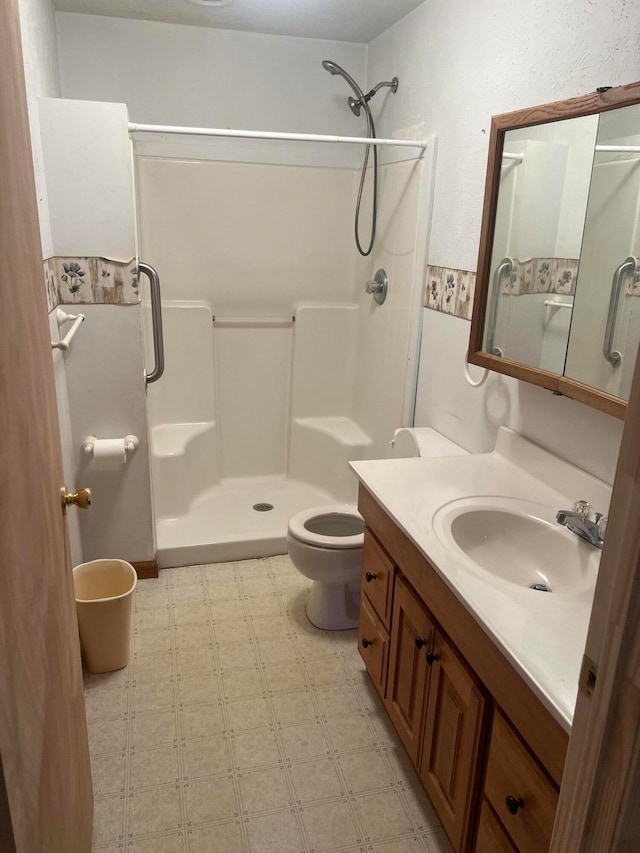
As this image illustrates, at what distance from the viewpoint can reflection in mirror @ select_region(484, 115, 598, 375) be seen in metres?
1.58

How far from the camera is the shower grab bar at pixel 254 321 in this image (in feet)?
10.9

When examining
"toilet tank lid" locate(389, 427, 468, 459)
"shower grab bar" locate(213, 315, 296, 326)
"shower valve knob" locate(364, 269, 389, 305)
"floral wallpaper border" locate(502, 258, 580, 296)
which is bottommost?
"toilet tank lid" locate(389, 427, 468, 459)

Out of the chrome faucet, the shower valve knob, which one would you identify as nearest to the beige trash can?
the chrome faucet

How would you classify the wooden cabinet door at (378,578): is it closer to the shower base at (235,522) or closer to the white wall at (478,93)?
the white wall at (478,93)

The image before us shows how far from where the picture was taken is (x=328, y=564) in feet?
7.39

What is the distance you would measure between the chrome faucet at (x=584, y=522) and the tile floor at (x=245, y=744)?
2.87 feet

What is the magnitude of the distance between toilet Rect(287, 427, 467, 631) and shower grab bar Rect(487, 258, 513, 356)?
428 millimetres

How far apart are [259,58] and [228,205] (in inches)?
→ 26.9

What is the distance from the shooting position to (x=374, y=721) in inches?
77.1

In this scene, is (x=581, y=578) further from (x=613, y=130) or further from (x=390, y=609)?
(x=613, y=130)

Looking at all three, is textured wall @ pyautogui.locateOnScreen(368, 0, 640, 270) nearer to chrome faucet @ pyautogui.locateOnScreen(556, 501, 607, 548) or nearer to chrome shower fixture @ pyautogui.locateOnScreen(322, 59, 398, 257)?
chrome shower fixture @ pyautogui.locateOnScreen(322, 59, 398, 257)

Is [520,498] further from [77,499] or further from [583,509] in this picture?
[77,499]

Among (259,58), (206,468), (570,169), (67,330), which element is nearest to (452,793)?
(570,169)

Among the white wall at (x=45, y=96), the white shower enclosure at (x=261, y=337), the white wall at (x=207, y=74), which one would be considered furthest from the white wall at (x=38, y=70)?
the white shower enclosure at (x=261, y=337)
